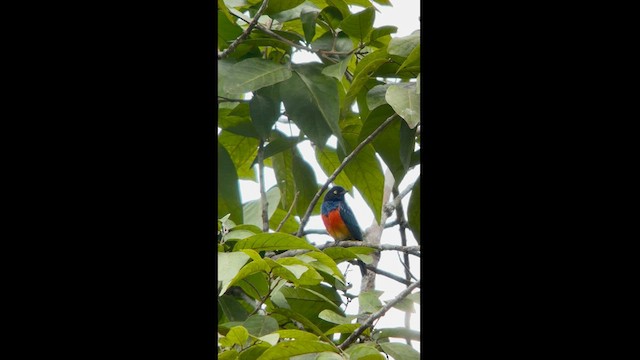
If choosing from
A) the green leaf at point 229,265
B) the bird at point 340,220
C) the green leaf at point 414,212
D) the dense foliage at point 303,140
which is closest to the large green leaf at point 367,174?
the dense foliage at point 303,140

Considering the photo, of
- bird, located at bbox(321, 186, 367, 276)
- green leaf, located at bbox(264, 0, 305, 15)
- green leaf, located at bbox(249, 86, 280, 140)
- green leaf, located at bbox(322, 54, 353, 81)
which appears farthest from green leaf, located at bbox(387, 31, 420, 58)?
bird, located at bbox(321, 186, 367, 276)

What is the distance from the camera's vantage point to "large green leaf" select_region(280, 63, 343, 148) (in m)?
1.59

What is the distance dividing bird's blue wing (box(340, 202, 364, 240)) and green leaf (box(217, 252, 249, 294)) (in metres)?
3.72

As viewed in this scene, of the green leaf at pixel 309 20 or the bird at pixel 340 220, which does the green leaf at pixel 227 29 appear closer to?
the green leaf at pixel 309 20

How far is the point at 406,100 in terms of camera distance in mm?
1334

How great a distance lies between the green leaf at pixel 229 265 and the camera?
46.4 inches

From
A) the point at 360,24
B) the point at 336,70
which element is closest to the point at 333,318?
the point at 336,70

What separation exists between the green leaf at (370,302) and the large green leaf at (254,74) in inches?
19.8

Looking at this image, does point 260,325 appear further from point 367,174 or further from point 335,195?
point 335,195

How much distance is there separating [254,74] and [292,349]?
0.66 metres
